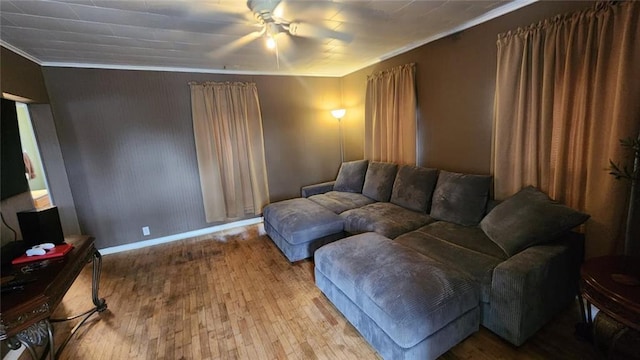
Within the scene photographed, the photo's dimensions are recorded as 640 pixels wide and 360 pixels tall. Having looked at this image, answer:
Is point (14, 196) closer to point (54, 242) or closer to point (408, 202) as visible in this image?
point (54, 242)

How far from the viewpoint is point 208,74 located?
3777 millimetres

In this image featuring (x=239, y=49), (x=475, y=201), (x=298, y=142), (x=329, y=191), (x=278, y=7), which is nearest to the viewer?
(x=278, y=7)

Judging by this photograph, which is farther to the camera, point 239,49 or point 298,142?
point 298,142

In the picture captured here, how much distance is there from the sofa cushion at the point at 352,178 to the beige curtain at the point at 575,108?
185 centimetres

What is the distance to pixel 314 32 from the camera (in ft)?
8.39

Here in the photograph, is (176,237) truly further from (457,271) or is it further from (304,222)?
(457,271)

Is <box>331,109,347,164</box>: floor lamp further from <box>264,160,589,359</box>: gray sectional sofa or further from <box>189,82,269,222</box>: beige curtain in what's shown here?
<box>264,160,589,359</box>: gray sectional sofa

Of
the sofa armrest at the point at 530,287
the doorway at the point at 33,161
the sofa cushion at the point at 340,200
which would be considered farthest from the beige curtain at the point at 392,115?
the doorway at the point at 33,161

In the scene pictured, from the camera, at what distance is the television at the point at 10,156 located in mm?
2041

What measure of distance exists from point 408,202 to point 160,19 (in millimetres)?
2944

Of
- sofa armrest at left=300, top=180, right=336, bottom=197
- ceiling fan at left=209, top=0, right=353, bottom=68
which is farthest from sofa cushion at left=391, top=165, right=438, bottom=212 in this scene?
ceiling fan at left=209, top=0, right=353, bottom=68

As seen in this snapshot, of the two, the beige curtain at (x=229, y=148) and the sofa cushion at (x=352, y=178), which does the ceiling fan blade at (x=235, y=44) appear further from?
the sofa cushion at (x=352, y=178)

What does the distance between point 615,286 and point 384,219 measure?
1721mm

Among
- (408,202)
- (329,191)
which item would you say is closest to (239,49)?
(329,191)
